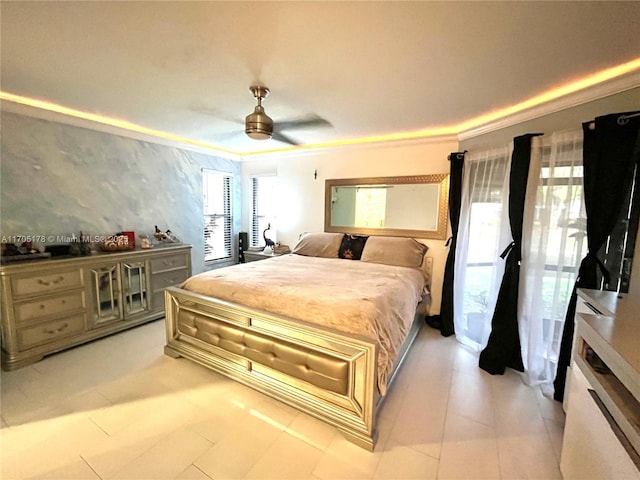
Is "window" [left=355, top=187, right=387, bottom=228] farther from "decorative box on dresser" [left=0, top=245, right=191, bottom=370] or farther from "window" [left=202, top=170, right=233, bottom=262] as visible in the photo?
"decorative box on dresser" [left=0, top=245, right=191, bottom=370]

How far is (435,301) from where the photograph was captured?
3.26m

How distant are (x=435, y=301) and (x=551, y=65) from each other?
2.47 m

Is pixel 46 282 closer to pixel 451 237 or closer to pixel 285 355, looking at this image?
pixel 285 355

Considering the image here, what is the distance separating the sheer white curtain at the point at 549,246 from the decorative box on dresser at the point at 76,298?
3.70 m

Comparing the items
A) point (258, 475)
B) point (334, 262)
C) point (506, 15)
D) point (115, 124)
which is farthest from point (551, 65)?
point (115, 124)

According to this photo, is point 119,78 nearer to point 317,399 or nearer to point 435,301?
point 317,399

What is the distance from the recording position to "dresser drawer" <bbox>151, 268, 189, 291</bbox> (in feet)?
10.2

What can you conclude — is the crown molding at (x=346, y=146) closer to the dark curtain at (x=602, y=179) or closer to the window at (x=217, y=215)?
the window at (x=217, y=215)

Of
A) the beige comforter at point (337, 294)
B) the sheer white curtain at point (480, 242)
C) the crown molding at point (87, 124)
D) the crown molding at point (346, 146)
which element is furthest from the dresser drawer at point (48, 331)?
the sheer white curtain at point (480, 242)

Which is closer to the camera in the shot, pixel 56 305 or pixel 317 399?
pixel 317 399

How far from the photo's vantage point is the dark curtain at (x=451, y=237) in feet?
9.17

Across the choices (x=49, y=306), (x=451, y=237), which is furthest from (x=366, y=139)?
(x=49, y=306)

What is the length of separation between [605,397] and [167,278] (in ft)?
12.1

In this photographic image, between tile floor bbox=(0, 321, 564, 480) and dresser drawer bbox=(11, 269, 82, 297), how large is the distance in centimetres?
63
